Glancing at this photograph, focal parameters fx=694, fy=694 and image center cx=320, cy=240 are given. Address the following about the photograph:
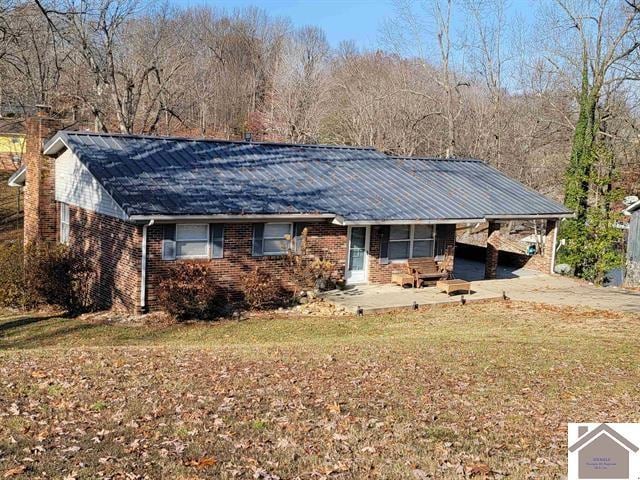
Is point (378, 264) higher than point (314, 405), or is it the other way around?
point (378, 264)

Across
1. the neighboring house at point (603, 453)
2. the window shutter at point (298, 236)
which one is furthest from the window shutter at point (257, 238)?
the neighboring house at point (603, 453)

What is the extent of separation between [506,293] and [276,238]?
7504 millimetres

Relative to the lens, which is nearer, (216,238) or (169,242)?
(169,242)

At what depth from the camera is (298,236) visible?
20172 millimetres

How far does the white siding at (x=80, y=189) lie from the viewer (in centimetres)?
1888

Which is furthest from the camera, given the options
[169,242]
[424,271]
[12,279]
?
[424,271]

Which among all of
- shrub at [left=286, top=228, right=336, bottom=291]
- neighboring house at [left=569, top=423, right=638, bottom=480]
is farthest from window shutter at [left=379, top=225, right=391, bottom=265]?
neighboring house at [left=569, top=423, right=638, bottom=480]

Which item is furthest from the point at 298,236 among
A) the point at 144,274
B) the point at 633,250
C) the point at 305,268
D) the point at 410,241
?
the point at 633,250

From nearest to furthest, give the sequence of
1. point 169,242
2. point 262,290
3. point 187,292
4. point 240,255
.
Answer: point 187,292
point 169,242
point 262,290
point 240,255

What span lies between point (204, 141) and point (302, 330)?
873 cm

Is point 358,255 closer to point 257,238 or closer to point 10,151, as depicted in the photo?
point 257,238

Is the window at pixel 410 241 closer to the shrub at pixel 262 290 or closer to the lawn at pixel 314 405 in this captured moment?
the shrub at pixel 262 290

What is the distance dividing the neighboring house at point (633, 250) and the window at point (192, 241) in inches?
751

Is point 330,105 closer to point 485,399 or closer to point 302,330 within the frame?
point 302,330
